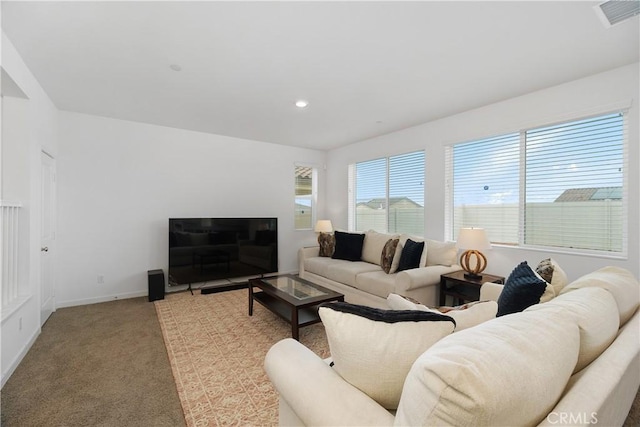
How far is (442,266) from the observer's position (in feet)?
11.9

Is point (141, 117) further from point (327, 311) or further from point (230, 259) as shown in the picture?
point (327, 311)

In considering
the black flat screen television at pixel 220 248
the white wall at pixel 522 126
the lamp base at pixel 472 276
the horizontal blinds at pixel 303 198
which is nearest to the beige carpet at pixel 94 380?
the black flat screen television at pixel 220 248

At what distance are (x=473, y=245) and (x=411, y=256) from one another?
2.44ft

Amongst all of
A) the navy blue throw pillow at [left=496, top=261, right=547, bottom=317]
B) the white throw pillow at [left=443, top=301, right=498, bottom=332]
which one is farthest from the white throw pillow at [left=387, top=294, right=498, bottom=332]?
the navy blue throw pillow at [left=496, top=261, right=547, bottom=317]

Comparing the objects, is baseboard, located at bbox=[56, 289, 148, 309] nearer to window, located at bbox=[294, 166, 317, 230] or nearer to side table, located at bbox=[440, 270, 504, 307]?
window, located at bbox=[294, 166, 317, 230]

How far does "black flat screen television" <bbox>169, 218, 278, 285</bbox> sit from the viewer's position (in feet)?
14.2

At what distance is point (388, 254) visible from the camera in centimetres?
387

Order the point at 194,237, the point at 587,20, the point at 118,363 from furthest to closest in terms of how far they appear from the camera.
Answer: the point at 194,237 → the point at 118,363 → the point at 587,20

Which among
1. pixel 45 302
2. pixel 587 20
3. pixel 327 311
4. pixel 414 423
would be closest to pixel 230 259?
pixel 45 302

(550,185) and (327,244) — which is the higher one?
(550,185)

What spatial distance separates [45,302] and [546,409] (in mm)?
4706

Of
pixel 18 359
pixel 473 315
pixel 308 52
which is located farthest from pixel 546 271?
pixel 18 359

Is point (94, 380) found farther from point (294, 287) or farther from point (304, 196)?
point (304, 196)

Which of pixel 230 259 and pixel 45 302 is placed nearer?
pixel 45 302
